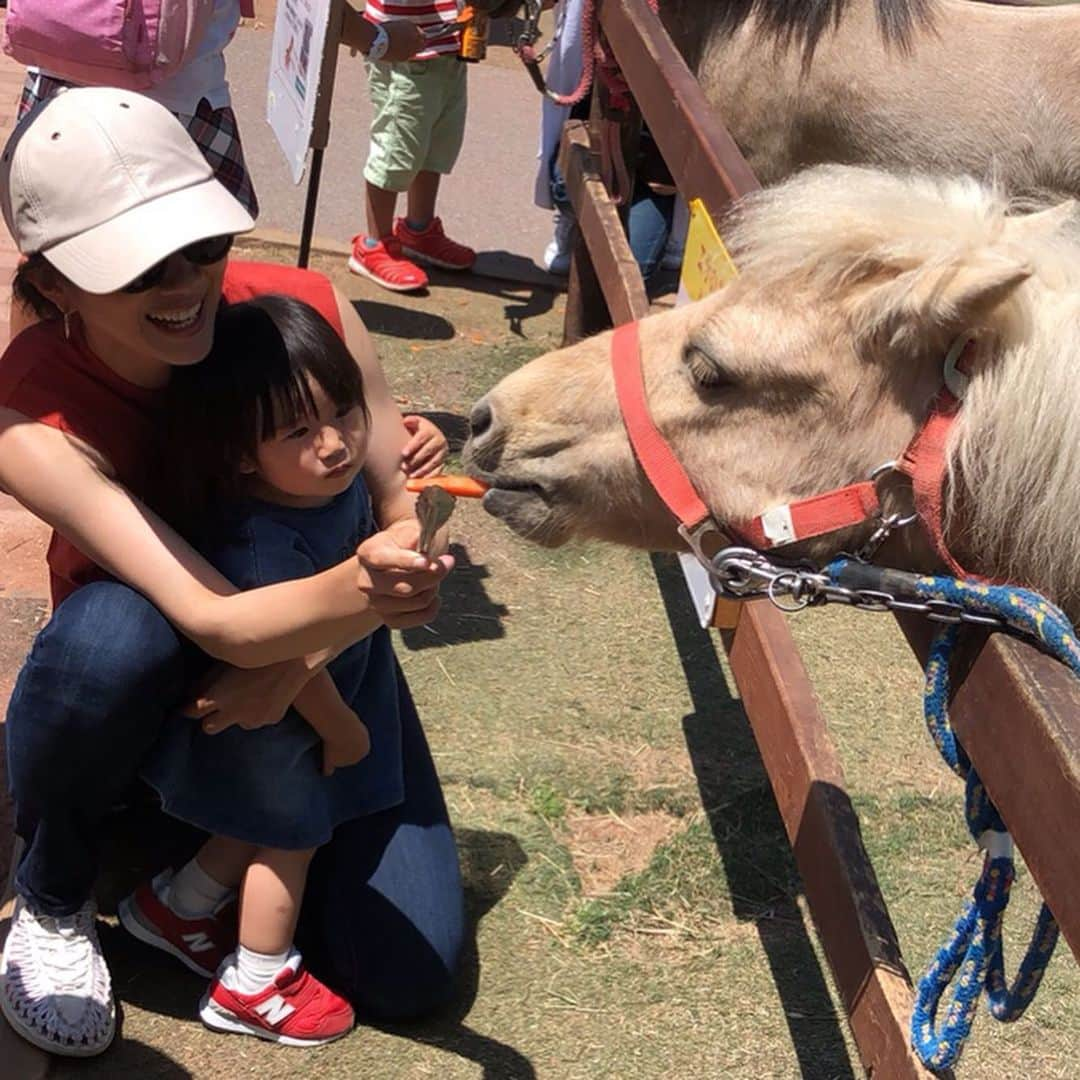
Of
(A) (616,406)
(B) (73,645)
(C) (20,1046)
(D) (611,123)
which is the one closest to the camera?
(A) (616,406)

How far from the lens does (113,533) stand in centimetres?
204

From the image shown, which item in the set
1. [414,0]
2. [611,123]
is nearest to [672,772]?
[611,123]

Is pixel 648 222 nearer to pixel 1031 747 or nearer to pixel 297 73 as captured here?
pixel 297 73

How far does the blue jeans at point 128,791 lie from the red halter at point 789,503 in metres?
0.76

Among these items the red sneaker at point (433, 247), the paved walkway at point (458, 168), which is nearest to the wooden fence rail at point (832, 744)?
the red sneaker at point (433, 247)

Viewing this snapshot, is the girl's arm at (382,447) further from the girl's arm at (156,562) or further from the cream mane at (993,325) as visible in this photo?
the cream mane at (993,325)

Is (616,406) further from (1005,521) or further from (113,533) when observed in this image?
(113,533)

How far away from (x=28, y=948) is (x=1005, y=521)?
5.34ft

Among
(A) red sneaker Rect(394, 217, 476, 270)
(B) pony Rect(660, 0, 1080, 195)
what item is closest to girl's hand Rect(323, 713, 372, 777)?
(B) pony Rect(660, 0, 1080, 195)

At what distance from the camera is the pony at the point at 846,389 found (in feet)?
5.28

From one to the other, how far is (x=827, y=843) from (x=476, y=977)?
2.47 feet

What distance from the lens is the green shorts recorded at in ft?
17.5

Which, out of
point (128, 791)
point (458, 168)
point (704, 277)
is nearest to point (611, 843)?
point (128, 791)

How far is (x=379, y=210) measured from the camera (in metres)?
5.64
